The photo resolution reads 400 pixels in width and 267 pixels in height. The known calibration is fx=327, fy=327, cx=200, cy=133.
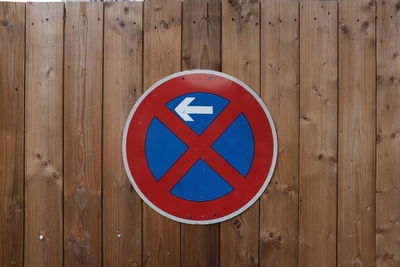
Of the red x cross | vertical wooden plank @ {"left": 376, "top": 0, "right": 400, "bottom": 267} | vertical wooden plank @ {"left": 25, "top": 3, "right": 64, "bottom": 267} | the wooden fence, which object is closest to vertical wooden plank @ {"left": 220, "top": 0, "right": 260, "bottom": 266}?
the wooden fence

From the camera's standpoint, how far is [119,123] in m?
1.45

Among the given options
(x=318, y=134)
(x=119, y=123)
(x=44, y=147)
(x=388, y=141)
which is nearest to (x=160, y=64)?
(x=119, y=123)

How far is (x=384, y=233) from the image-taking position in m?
1.44

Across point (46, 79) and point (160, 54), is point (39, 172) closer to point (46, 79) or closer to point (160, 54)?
point (46, 79)

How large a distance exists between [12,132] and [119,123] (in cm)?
48

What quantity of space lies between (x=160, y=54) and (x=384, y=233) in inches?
49.8

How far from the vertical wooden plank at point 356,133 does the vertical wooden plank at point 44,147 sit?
Result: 1249mm

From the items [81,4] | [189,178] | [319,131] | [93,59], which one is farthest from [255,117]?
[81,4]

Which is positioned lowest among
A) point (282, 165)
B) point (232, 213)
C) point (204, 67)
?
point (232, 213)

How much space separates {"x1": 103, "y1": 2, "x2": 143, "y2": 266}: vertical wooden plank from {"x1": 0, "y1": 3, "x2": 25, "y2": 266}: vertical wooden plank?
38 centimetres

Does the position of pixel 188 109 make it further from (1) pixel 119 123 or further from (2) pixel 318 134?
(2) pixel 318 134

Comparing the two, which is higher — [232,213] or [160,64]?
[160,64]

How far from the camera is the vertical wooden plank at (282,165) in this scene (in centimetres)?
144

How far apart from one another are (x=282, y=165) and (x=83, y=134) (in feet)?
2.92
